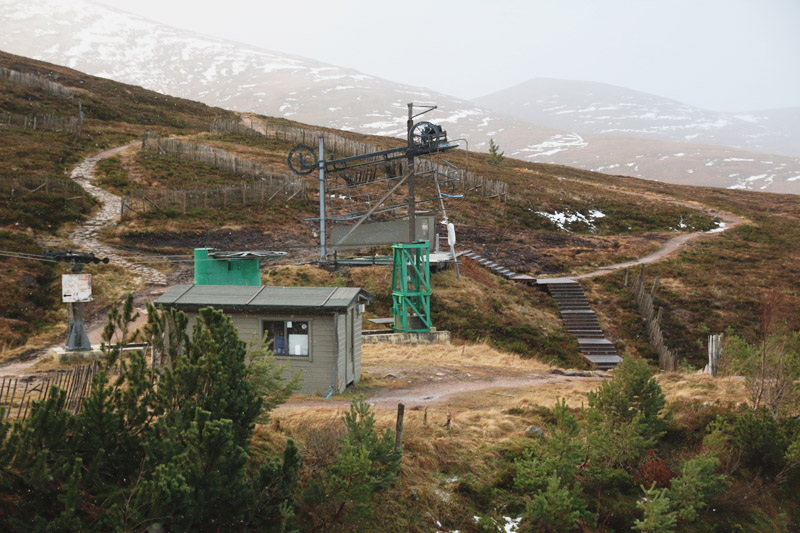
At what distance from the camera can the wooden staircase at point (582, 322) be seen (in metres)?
23.3

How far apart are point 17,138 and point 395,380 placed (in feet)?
125

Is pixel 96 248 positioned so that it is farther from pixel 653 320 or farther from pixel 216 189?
pixel 653 320

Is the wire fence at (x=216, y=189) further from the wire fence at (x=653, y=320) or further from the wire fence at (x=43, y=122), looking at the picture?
the wire fence at (x=653, y=320)

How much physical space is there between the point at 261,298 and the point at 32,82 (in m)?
56.5

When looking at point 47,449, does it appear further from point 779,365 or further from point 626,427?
point 779,365

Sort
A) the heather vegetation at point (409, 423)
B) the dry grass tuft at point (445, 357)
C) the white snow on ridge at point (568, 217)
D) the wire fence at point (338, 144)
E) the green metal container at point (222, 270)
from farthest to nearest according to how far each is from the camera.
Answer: the wire fence at point (338, 144), the white snow on ridge at point (568, 217), the dry grass tuft at point (445, 357), the green metal container at point (222, 270), the heather vegetation at point (409, 423)

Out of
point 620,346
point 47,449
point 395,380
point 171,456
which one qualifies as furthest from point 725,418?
point 620,346

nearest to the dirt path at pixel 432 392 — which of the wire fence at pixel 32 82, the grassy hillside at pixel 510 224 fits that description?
the grassy hillside at pixel 510 224

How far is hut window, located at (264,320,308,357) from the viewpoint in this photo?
13.7 metres

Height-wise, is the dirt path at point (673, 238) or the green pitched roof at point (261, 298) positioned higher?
the dirt path at point (673, 238)

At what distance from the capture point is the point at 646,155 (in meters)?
190

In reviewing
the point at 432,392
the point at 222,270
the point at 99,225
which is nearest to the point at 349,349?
the point at 432,392

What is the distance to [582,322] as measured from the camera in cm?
2672

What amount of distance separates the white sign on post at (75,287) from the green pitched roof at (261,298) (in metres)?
4.12
